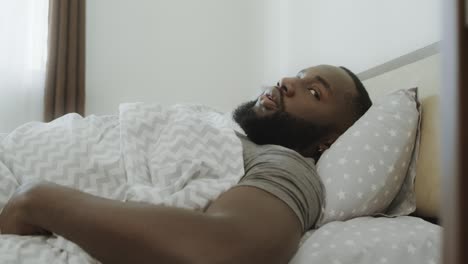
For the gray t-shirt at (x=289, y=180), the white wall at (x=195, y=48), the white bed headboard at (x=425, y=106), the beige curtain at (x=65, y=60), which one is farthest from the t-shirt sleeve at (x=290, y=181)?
the beige curtain at (x=65, y=60)

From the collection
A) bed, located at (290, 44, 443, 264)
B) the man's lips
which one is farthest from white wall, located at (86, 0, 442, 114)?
bed, located at (290, 44, 443, 264)

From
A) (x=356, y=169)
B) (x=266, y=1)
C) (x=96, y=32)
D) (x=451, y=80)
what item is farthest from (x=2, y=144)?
(x=266, y=1)

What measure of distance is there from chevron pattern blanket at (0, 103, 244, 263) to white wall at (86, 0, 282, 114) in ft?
4.70

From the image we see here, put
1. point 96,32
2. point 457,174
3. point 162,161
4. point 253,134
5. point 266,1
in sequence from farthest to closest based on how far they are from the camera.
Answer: point 266,1, point 96,32, point 253,134, point 162,161, point 457,174

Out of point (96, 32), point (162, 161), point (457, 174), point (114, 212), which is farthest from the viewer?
point (96, 32)

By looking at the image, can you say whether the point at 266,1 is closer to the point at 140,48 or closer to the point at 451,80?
the point at 140,48

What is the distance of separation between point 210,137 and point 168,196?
0.24 meters

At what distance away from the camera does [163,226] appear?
746mm

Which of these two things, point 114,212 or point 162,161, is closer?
point 114,212

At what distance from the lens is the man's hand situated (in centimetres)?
83

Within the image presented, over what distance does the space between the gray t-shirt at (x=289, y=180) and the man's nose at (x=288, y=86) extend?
35 centimetres

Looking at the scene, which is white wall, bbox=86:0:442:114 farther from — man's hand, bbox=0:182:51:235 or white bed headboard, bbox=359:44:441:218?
man's hand, bbox=0:182:51:235

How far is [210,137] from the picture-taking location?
109cm

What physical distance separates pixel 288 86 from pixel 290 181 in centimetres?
54
